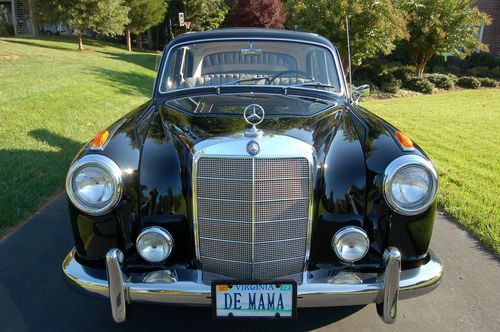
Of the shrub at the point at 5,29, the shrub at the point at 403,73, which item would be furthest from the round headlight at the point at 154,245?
the shrub at the point at 5,29

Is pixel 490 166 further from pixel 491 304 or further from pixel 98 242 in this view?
pixel 98 242

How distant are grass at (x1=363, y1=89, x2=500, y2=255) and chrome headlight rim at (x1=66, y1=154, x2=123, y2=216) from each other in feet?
10.3

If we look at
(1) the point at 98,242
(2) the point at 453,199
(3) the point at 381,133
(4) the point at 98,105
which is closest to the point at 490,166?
(2) the point at 453,199

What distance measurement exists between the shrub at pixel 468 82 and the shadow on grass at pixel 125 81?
11.7 metres

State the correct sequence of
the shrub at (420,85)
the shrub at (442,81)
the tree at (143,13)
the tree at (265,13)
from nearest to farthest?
the shrub at (420,85)
the shrub at (442,81)
the tree at (143,13)
the tree at (265,13)

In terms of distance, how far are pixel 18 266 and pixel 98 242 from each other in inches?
53.1

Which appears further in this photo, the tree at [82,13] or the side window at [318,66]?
the tree at [82,13]

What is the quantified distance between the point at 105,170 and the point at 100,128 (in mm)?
5605

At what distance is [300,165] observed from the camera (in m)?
2.23

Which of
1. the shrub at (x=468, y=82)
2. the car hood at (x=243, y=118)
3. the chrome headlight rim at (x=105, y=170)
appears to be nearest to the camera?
the chrome headlight rim at (x=105, y=170)

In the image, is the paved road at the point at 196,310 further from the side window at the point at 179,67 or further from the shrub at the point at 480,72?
the shrub at the point at 480,72

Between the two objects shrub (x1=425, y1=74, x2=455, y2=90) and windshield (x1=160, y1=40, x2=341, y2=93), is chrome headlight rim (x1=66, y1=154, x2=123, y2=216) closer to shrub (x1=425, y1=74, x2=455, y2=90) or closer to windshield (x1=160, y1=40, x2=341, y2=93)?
windshield (x1=160, y1=40, x2=341, y2=93)

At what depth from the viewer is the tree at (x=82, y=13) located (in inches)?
789

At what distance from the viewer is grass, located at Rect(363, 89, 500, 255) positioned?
4395mm
